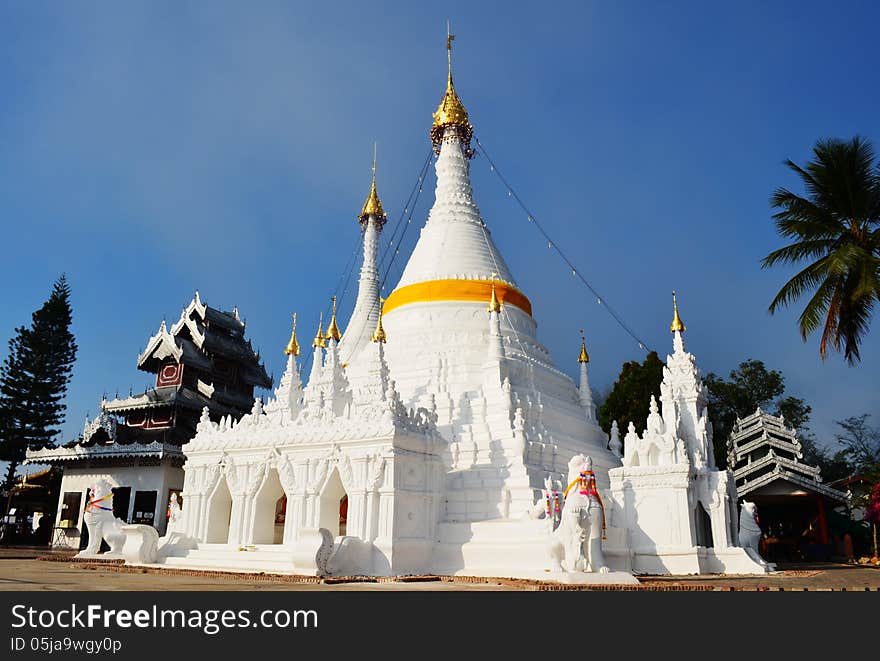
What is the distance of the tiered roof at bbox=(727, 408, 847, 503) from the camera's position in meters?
29.1

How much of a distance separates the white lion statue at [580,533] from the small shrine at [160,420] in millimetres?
24222

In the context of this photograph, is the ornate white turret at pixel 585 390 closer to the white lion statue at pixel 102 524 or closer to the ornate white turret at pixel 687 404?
the ornate white turret at pixel 687 404

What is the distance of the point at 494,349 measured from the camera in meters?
25.8

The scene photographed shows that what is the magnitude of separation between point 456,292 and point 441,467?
394 inches

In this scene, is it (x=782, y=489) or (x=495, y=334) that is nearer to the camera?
(x=495, y=334)

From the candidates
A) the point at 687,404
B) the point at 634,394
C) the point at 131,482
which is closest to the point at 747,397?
the point at 634,394

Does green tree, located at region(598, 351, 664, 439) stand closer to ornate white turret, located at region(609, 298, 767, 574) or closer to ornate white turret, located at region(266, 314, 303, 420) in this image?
ornate white turret, located at region(609, 298, 767, 574)

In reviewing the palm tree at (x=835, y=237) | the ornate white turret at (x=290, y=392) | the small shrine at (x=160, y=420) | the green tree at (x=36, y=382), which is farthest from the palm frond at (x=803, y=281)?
the green tree at (x=36, y=382)

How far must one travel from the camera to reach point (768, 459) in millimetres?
30453

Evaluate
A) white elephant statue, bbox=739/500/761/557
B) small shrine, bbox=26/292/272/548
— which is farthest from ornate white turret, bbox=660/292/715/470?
small shrine, bbox=26/292/272/548

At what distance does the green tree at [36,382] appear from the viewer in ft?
135

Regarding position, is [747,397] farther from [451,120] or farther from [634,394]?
[451,120]

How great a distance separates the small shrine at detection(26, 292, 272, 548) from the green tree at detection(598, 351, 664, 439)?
72.5 ft
